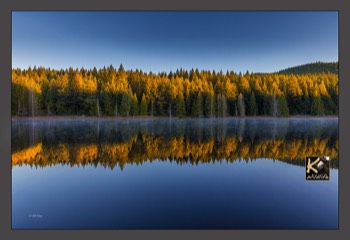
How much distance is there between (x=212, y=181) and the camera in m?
6.90

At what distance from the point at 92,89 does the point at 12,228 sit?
3.94m

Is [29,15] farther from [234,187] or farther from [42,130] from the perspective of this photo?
[234,187]

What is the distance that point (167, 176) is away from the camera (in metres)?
7.13

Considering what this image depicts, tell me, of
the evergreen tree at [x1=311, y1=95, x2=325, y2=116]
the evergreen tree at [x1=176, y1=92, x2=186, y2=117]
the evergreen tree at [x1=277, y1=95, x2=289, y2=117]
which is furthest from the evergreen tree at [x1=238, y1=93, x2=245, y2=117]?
the evergreen tree at [x1=311, y1=95, x2=325, y2=116]

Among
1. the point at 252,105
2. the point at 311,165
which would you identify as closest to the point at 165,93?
the point at 252,105

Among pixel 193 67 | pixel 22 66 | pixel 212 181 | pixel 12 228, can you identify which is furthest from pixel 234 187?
pixel 22 66

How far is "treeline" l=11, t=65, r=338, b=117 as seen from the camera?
7488 mm

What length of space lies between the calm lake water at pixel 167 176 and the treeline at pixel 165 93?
1.24ft

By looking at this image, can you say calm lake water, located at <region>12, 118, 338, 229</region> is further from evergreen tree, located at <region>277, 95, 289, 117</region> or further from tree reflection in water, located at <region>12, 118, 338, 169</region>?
evergreen tree, located at <region>277, 95, 289, 117</region>

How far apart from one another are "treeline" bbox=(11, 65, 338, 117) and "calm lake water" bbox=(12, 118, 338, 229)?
1.24 feet

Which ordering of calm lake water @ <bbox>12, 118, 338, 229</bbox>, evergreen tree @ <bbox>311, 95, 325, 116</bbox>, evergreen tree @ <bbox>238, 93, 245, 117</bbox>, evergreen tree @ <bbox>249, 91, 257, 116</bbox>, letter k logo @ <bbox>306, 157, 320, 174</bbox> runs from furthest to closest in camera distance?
evergreen tree @ <bbox>249, 91, 257, 116</bbox>
evergreen tree @ <bbox>238, 93, 245, 117</bbox>
evergreen tree @ <bbox>311, 95, 325, 116</bbox>
letter k logo @ <bbox>306, 157, 320, 174</bbox>
calm lake water @ <bbox>12, 118, 338, 229</bbox>

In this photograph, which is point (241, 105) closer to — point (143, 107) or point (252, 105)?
point (252, 105)

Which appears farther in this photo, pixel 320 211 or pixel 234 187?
pixel 234 187

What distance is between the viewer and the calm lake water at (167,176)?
5.64m
